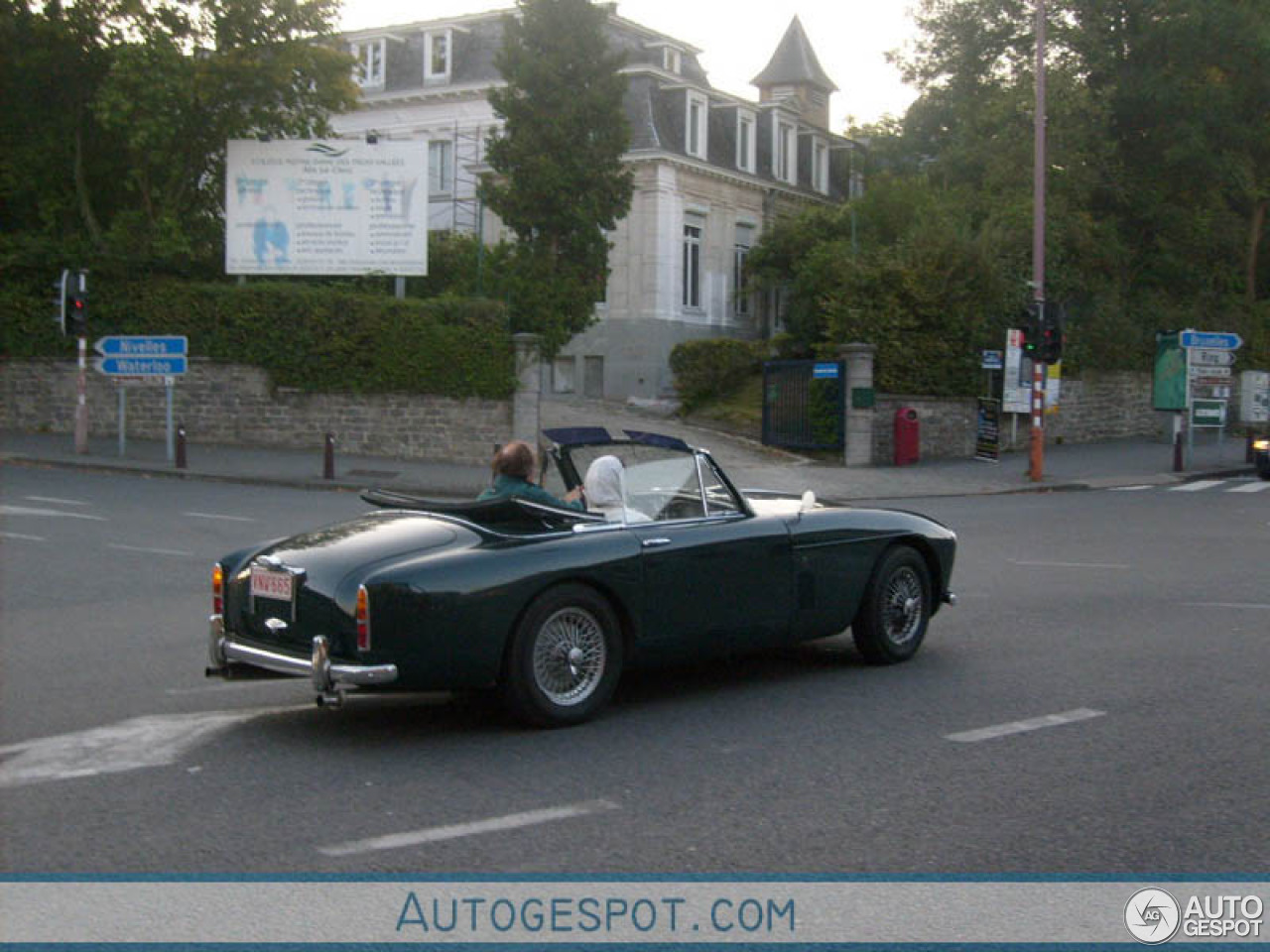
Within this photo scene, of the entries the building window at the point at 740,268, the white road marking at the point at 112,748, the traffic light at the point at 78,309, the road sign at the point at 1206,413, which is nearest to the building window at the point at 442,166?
the building window at the point at 740,268

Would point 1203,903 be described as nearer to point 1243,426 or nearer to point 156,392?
point 156,392

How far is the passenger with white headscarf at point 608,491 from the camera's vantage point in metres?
7.58

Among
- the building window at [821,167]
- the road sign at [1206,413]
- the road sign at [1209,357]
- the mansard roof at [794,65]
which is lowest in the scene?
the road sign at [1206,413]

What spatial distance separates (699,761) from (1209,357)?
29.2 meters

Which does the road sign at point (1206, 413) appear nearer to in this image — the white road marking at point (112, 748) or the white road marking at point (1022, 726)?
the white road marking at point (1022, 726)

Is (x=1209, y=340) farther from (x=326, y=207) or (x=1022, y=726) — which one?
(x=1022, y=726)

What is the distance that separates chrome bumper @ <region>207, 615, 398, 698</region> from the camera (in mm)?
6371

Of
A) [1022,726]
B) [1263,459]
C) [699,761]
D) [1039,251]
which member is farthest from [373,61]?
[699,761]

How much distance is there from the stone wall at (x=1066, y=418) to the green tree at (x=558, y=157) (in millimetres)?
7983

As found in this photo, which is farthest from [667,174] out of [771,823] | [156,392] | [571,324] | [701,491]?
[771,823]

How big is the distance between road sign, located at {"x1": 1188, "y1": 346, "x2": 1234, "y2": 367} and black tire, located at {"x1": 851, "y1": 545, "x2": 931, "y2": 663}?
2563 centimetres

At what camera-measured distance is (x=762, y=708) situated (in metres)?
7.48

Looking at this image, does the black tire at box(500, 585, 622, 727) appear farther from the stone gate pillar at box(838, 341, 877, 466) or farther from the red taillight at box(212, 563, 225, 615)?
the stone gate pillar at box(838, 341, 877, 466)

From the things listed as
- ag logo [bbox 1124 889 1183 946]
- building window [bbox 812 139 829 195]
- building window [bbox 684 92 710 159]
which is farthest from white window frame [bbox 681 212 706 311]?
ag logo [bbox 1124 889 1183 946]
